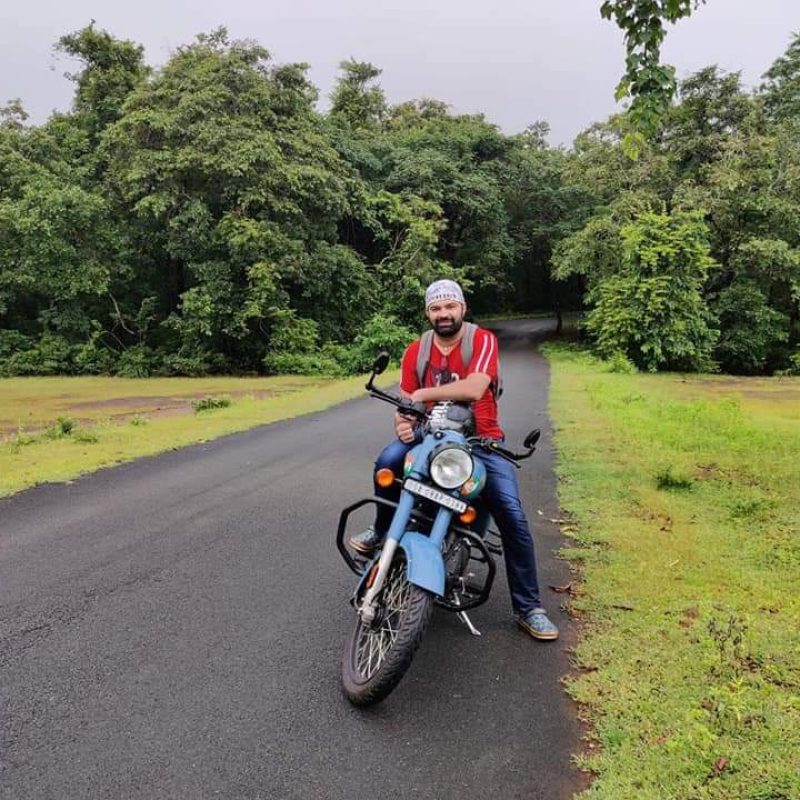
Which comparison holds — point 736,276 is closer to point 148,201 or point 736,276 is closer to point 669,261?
point 669,261

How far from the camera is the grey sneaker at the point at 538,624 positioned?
140 inches

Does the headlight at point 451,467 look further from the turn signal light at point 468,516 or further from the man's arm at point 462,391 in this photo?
the man's arm at point 462,391

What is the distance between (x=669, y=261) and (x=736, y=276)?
5.42 metres

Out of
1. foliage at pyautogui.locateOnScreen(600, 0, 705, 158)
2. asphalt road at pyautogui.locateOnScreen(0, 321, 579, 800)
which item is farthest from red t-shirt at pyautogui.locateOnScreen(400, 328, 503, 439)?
foliage at pyautogui.locateOnScreen(600, 0, 705, 158)

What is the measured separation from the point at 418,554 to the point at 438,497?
11.5 inches

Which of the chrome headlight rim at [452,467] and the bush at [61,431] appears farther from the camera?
the bush at [61,431]

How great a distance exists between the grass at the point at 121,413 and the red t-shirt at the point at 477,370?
5.06m

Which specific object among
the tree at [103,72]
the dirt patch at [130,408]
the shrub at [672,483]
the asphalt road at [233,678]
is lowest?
the dirt patch at [130,408]

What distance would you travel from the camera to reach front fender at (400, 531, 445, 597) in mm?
2895

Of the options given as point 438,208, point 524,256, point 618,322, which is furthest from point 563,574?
point 524,256

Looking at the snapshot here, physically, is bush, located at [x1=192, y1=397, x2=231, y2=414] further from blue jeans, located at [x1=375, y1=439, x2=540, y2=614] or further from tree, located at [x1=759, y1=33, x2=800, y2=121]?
tree, located at [x1=759, y1=33, x2=800, y2=121]

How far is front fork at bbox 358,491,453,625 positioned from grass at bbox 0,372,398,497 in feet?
16.8

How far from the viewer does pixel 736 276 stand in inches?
1071

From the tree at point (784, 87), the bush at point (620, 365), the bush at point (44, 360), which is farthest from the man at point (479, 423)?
the tree at point (784, 87)
